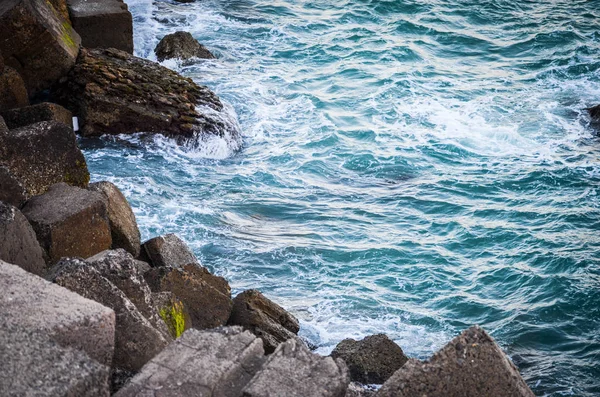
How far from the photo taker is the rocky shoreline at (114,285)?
4.06 metres

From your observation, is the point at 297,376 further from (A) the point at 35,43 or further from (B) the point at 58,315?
(A) the point at 35,43

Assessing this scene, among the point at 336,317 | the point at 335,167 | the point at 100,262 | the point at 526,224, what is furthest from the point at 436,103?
the point at 100,262

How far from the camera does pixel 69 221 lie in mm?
6586

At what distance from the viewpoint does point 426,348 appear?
8117mm

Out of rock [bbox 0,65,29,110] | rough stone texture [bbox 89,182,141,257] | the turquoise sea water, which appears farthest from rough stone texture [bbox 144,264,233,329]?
rock [bbox 0,65,29,110]

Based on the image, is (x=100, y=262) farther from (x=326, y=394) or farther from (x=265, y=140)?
(x=265, y=140)

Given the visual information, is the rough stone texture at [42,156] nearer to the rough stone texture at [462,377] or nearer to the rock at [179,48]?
the rough stone texture at [462,377]

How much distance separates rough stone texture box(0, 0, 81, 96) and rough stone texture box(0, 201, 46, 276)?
5712 mm

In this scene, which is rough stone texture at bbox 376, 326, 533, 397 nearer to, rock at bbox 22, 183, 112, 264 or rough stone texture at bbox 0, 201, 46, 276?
rough stone texture at bbox 0, 201, 46, 276

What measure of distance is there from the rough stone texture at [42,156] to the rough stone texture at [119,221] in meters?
0.28

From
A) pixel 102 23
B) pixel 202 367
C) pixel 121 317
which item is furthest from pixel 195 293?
pixel 102 23

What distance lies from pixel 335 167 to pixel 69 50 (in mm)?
4461

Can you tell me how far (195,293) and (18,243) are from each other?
174 cm

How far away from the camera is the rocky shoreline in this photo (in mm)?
4059
